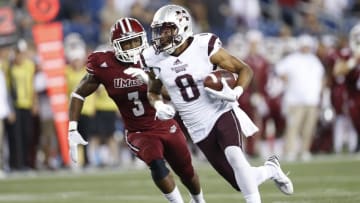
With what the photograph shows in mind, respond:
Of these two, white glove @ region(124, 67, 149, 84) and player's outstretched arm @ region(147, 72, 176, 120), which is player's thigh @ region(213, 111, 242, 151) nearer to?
player's outstretched arm @ region(147, 72, 176, 120)

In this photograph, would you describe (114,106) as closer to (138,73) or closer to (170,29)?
(138,73)

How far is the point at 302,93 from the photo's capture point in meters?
16.2

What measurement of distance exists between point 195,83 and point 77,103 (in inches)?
52.6

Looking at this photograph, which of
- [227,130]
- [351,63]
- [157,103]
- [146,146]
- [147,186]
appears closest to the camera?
[227,130]

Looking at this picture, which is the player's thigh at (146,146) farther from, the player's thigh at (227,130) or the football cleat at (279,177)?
the football cleat at (279,177)

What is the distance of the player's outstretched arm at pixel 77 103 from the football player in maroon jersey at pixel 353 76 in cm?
726

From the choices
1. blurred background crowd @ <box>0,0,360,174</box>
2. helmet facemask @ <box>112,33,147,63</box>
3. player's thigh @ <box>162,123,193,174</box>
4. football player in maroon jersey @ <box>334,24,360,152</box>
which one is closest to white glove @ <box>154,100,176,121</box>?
player's thigh @ <box>162,123,193,174</box>

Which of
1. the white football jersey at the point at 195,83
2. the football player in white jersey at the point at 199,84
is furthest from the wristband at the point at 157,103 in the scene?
the white football jersey at the point at 195,83

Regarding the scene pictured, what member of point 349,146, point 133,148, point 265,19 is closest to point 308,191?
point 133,148

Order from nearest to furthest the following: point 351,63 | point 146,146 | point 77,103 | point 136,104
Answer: point 146,146
point 136,104
point 77,103
point 351,63

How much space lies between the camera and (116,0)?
1864 centimetres

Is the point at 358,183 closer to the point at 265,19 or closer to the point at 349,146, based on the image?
the point at 349,146

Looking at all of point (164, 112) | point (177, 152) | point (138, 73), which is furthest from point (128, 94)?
point (164, 112)

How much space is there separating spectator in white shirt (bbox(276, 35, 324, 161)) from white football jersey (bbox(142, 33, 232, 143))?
7903mm
